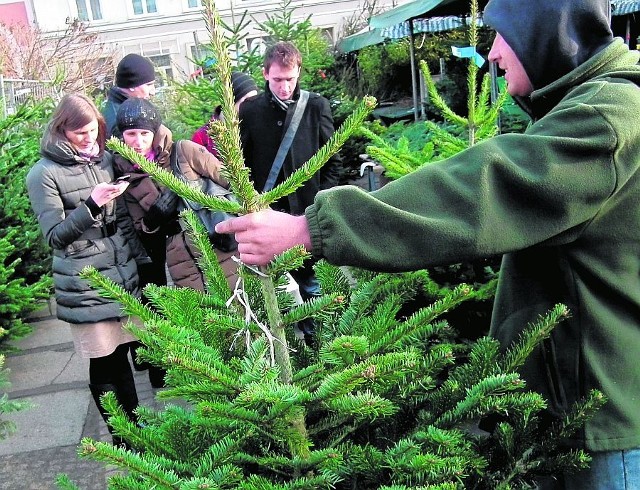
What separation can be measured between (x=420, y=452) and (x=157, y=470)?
0.53 m

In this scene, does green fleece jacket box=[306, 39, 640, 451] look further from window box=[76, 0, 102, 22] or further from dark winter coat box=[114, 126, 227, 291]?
window box=[76, 0, 102, 22]

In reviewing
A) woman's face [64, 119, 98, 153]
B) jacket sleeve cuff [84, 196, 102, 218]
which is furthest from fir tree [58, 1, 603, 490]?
woman's face [64, 119, 98, 153]

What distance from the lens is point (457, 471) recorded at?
127 cm

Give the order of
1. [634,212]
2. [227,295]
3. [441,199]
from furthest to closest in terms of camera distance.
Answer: [227,295] → [634,212] → [441,199]

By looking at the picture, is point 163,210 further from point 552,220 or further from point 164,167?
point 552,220

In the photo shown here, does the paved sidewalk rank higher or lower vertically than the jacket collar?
lower

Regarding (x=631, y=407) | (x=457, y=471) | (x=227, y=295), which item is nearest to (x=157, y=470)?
(x=227, y=295)

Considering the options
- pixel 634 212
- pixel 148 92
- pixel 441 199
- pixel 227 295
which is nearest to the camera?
pixel 441 199

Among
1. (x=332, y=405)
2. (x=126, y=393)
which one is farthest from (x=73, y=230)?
(x=332, y=405)

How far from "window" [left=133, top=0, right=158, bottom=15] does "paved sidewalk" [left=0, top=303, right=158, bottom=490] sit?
30.3 m

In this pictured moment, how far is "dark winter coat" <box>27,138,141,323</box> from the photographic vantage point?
3400mm

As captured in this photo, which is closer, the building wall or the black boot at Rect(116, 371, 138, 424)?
the black boot at Rect(116, 371, 138, 424)

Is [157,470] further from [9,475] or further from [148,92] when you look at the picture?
[148,92]

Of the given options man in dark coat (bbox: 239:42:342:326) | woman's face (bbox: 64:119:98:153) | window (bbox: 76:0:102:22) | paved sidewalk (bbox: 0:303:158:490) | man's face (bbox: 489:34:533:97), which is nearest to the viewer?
man's face (bbox: 489:34:533:97)
